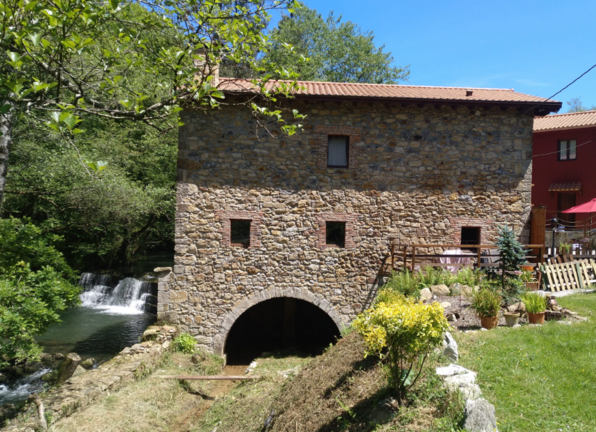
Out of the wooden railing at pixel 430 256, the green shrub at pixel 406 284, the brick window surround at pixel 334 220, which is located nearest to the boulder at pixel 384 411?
the green shrub at pixel 406 284

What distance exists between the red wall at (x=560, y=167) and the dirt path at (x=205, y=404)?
55.4ft

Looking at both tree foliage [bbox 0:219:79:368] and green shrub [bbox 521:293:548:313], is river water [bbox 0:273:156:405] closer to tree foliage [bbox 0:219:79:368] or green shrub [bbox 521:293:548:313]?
tree foliage [bbox 0:219:79:368]

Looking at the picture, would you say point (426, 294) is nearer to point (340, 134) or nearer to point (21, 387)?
point (340, 134)

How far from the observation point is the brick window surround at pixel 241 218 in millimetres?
10172

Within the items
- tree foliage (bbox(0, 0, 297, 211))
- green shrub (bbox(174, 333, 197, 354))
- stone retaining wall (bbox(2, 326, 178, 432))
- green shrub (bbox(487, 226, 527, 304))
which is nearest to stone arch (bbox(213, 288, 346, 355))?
green shrub (bbox(174, 333, 197, 354))

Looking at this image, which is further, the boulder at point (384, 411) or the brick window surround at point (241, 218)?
the brick window surround at point (241, 218)

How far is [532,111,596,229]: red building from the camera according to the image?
1873 centimetres

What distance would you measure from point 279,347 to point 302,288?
3.96 m

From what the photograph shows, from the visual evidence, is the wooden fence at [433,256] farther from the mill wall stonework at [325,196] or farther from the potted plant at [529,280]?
the potted plant at [529,280]

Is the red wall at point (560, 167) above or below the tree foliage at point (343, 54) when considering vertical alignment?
below

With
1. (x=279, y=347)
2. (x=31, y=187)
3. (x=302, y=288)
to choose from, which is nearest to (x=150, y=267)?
(x=31, y=187)

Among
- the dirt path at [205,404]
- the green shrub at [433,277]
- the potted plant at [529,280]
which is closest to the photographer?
the dirt path at [205,404]

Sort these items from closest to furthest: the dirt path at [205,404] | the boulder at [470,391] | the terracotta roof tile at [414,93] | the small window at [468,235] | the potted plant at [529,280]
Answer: the boulder at [470,391] < the dirt path at [205,404] < the potted plant at [529,280] < the terracotta roof tile at [414,93] < the small window at [468,235]

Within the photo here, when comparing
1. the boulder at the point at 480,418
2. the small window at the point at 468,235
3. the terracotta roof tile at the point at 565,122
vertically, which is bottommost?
the boulder at the point at 480,418
